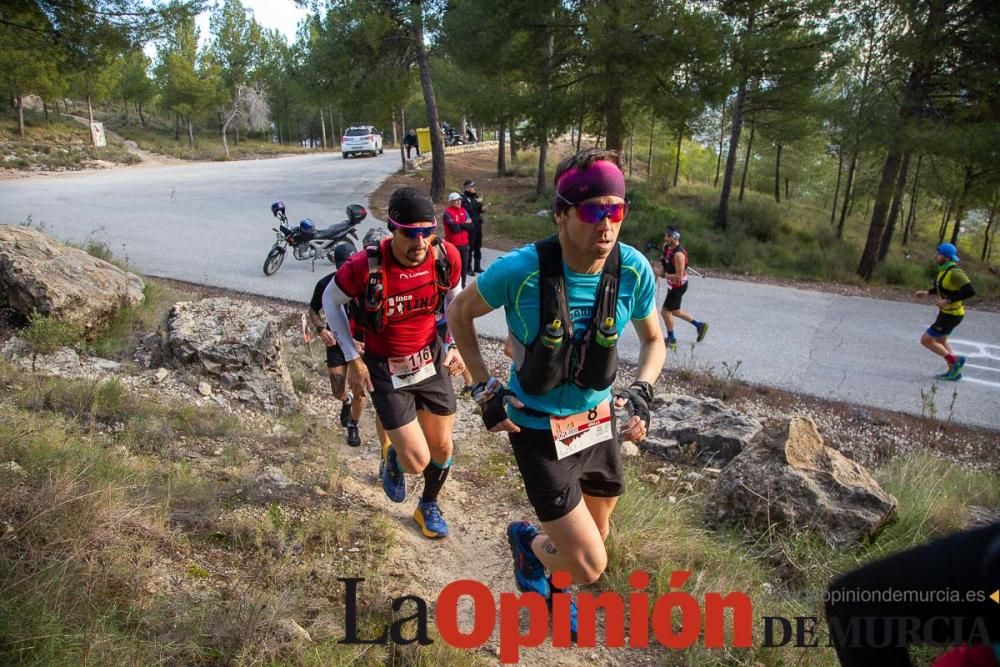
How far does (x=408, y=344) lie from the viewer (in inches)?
Answer: 158

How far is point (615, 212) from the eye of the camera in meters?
2.61

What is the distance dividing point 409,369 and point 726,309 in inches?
351

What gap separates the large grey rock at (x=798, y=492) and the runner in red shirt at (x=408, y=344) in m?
1.92

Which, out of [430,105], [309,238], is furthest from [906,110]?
[309,238]

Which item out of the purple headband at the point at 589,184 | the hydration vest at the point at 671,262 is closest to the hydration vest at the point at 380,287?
the purple headband at the point at 589,184

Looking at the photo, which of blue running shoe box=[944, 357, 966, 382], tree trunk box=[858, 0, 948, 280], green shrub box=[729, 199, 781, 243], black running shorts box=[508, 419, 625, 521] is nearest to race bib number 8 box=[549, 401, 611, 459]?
black running shorts box=[508, 419, 625, 521]

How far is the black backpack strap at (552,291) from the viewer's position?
8.55 feet

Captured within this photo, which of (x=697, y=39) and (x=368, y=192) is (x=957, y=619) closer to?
(x=697, y=39)

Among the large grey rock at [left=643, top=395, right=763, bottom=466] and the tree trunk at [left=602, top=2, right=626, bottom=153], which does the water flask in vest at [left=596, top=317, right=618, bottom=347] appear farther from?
the tree trunk at [left=602, top=2, right=626, bottom=153]

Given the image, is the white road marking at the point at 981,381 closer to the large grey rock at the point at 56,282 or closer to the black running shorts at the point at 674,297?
the black running shorts at the point at 674,297

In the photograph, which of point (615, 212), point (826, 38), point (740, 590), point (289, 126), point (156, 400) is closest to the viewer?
point (615, 212)

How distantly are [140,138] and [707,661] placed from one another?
178 feet

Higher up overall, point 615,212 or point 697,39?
point 697,39

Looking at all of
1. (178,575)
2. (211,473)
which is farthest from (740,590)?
(211,473)
